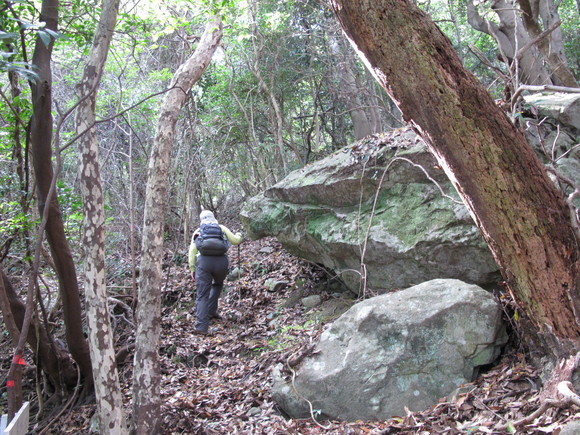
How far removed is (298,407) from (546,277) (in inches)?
104

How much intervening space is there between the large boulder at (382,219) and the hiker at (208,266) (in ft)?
2.72

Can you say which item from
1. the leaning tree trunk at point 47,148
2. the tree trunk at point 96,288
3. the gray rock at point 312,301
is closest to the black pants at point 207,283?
the gray rock at point 312,301

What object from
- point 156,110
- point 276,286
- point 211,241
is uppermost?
point 156,110

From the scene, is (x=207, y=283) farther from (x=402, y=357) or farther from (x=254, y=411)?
(x=402, y=357)

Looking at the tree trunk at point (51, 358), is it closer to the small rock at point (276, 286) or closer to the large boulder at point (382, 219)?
the small rock at point (276, 286)

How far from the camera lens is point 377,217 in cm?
666

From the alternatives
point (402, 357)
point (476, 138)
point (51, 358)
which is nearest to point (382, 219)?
point (402, 357)

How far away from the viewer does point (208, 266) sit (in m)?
7.73

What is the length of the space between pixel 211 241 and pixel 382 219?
9.28 feet

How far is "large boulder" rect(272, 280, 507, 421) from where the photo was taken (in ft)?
14.4

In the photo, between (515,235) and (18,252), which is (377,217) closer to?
(515,235)

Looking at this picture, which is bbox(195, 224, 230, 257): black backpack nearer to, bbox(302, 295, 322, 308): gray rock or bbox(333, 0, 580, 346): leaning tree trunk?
bbox(302, 295, 322, 308): gray rock

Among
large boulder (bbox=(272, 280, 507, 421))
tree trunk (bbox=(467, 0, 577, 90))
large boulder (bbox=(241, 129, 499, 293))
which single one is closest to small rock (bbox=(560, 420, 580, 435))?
large boulder (bbox=(272, 280, 507, 421))

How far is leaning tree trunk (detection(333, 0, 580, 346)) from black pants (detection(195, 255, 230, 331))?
5.14 metres
